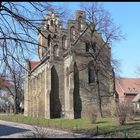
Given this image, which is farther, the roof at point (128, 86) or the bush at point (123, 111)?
the roof at point (128, 86)

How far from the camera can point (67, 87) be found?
207ft

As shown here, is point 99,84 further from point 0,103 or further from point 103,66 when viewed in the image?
point 0,103

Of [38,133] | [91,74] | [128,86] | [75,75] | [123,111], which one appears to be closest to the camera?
[38,133]

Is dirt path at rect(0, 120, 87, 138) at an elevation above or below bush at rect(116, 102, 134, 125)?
below

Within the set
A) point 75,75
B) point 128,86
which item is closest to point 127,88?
point 128,86

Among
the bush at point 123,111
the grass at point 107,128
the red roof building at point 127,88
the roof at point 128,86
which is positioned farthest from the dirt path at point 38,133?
the roof at point 128,86

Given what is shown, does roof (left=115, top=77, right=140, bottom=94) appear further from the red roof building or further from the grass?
the grass

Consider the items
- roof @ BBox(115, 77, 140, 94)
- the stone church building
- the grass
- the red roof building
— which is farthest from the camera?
roof @ BBox(115, 77, 140, 94)

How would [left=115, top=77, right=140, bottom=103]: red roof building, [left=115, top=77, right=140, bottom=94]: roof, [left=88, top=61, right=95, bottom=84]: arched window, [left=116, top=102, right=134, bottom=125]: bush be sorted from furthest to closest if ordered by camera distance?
[left=115, top=77, right=140, bottom=94]: roof < [left=115, top=77, right=140, bottom=103]: red roof building < [left=88, top=61, right=95, bottom=84]: arched window < [left=116, top=102, right=134, bottom=125]: bush

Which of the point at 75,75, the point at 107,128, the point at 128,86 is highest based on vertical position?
the point at 128,86

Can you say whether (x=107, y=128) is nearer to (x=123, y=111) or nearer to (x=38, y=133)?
(x=123, y=111)

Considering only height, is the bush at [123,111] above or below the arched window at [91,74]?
below

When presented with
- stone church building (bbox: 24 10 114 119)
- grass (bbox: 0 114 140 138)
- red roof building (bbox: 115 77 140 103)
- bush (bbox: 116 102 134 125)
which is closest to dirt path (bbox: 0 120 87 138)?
grass (bbox: 0 114 140 138)

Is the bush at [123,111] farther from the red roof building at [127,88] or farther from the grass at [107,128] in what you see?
the red roof building at [127,88]
